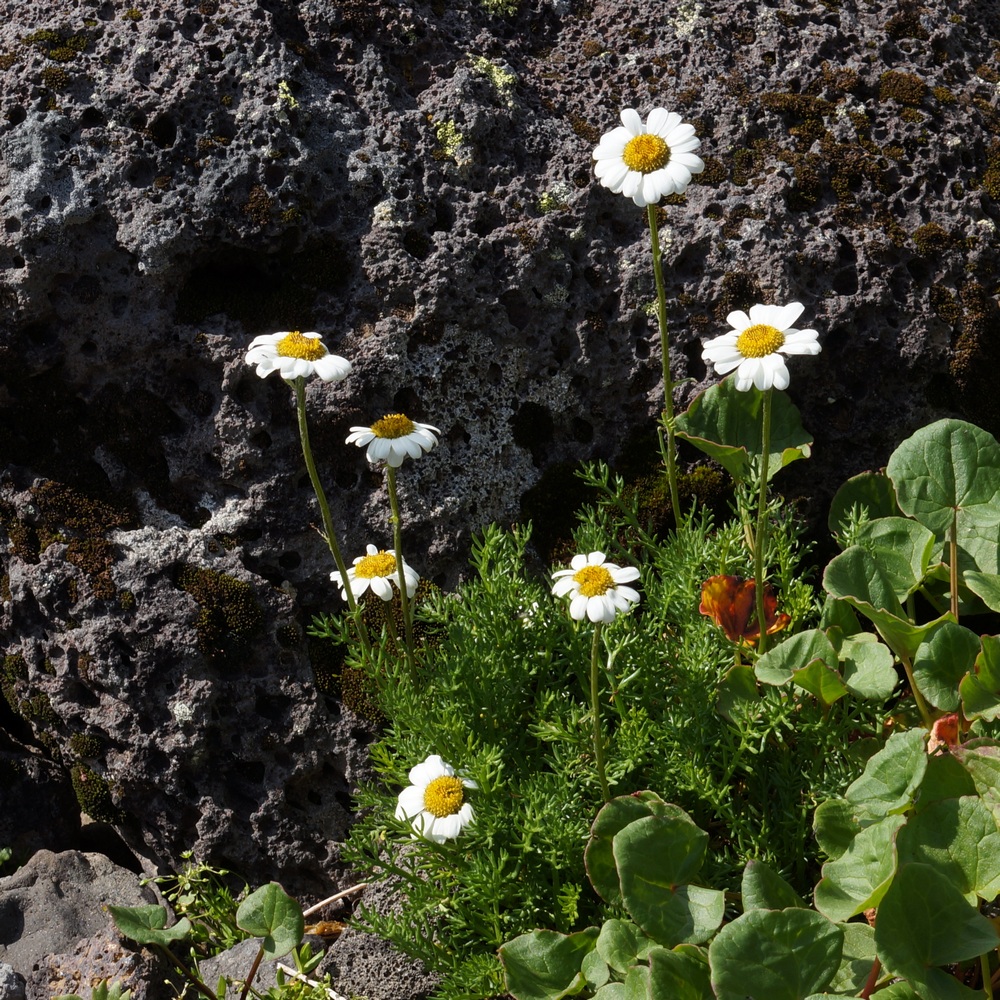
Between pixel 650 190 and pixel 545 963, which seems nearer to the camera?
pixel 545 963

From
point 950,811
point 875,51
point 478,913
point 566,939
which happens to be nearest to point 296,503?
Answer: point 478,913

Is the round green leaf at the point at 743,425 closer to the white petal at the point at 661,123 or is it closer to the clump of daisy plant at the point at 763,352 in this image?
the clump of daisy plant at the point at 763,352

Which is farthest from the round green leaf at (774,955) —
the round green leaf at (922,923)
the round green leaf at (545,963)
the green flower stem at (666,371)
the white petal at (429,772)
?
the green flower stem at (666,371)

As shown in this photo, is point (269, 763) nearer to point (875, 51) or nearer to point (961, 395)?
point (961, 395)

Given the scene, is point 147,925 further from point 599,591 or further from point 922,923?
point 922,923

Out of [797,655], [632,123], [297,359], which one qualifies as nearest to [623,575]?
[797,655]

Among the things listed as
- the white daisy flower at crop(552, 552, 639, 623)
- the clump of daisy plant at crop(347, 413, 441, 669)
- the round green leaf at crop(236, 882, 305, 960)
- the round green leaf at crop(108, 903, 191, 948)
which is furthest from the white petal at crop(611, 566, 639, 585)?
the round green leaf at crop(108, 903, 191, 948)
